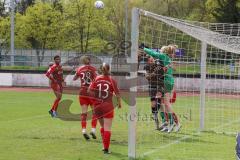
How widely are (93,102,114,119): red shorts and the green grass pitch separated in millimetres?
706

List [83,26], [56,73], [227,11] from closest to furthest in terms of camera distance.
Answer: [56,73] → [227,11] → [83,26]

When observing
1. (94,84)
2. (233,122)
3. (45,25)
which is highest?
(45,25)

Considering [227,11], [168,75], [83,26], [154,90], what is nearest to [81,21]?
[83,26]

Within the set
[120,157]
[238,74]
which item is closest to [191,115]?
[238,74]

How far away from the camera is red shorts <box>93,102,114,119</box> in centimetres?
1039

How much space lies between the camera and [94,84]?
10.8 metres

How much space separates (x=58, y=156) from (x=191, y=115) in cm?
852

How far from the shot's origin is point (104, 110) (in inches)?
415

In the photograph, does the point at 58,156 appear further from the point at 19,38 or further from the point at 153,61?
the point at 19,38

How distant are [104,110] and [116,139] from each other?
5.56ft

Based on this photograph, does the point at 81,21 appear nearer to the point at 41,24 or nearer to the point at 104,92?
the point at 41,24

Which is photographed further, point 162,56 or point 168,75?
point 168,75

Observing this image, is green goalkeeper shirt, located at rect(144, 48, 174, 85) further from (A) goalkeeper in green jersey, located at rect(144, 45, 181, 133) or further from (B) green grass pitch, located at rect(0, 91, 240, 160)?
(B) green grass pitch, located at rect(0, 91, 240, 160)

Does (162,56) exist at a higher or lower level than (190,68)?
higher
